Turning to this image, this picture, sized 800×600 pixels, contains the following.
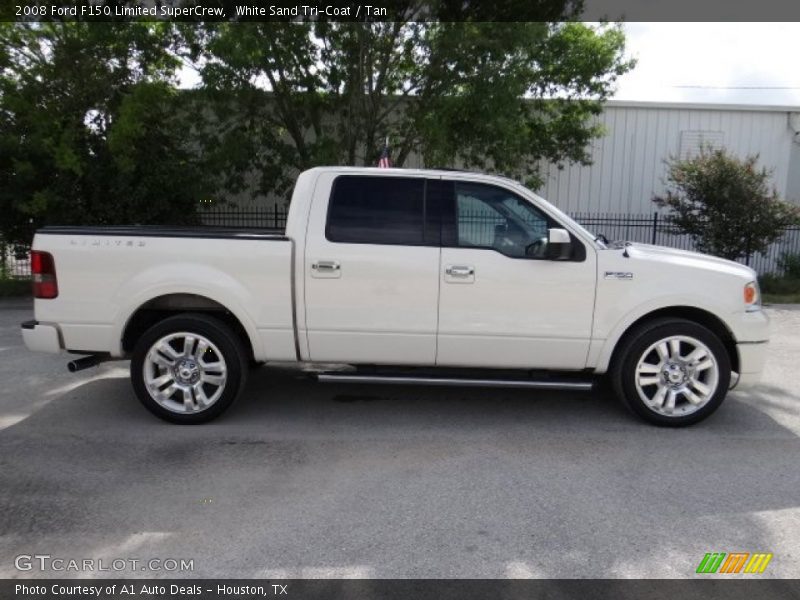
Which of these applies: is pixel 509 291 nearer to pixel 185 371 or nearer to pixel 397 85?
pixel 185 371

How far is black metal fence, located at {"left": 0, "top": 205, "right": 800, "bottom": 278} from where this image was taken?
14.0 m

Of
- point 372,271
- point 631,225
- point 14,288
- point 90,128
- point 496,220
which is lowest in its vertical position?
point 14,288

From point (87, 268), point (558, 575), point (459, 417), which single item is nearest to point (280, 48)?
point (87, 268)

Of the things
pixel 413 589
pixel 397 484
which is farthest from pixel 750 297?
pixel 413 589

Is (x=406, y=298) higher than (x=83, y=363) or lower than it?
higher

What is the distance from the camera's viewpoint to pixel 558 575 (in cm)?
320

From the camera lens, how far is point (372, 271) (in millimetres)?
5137

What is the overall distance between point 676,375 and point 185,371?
152 inches

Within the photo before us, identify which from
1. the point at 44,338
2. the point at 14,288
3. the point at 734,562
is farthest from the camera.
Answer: the point at 14,288

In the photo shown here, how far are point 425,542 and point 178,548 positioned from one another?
1269 millimetres

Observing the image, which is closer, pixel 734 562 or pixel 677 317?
pixel 734 562

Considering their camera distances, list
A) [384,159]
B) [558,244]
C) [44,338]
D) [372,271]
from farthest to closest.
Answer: [384,159], [44,338], [372,271], [558,244]

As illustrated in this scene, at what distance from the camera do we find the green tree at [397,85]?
11.3 meters

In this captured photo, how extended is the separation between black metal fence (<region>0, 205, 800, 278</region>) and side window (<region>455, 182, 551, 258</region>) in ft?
29.1
